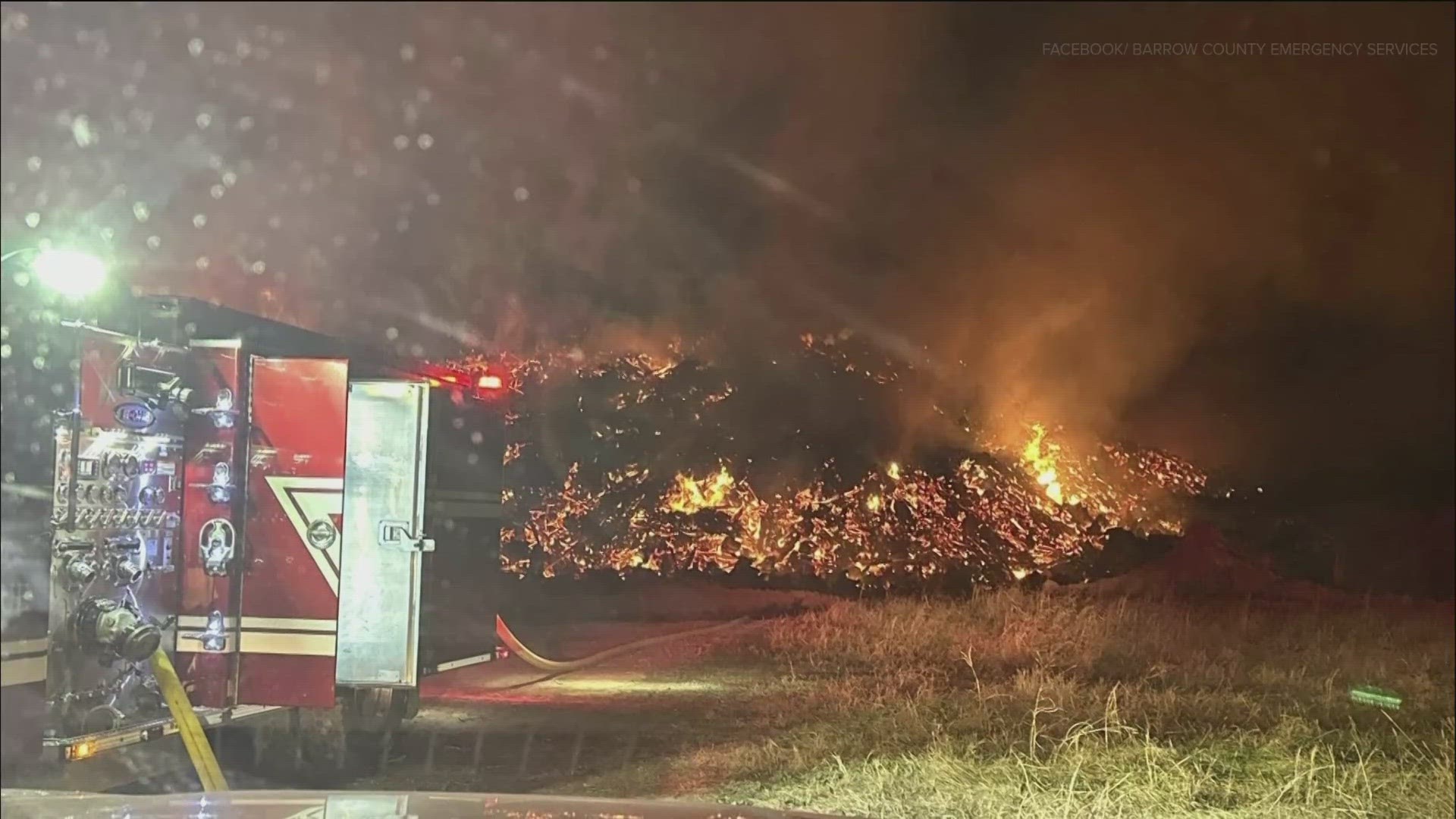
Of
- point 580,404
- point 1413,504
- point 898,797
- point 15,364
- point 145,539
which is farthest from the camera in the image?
point 1413,504

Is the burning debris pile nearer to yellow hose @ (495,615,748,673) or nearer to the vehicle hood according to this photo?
yellow hose @ (495,615,748,673)

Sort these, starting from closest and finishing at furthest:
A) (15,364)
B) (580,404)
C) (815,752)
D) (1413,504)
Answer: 1. (15,364)
2. (815,752)
3. (580,404)
4. (1413,504)

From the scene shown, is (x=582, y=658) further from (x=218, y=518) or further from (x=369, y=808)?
(x=369, y=808)

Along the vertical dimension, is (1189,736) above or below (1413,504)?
below

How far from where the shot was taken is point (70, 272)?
3.88m

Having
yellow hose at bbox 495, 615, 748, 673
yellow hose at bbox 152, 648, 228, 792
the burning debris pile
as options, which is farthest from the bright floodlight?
yellow hose at bbox 495, 615, 748, 673

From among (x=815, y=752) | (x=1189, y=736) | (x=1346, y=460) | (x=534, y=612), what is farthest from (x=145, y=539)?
(x=1346, y=460)

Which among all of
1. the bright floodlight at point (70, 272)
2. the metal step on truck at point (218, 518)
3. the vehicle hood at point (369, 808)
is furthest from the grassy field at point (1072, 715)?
the bright floodlight at point (70, 272)

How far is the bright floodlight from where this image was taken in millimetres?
3812

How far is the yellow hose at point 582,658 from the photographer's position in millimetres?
6207

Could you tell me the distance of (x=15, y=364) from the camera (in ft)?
12.3

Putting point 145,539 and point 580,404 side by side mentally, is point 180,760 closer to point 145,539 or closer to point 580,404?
point 145,539

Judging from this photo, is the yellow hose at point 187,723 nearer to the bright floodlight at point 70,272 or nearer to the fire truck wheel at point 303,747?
the fire truck wheel at point 303,747

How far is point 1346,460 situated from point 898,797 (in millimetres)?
4085
